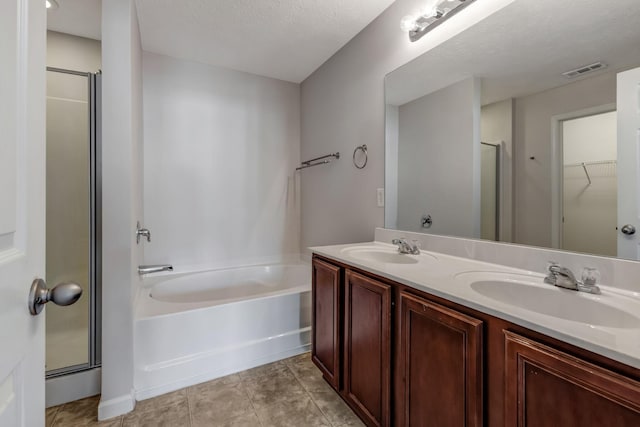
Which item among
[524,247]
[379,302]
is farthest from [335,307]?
[524,247]

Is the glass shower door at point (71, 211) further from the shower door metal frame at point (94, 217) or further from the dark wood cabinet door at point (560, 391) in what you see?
the dark wood cabinet door at point (560, 391)

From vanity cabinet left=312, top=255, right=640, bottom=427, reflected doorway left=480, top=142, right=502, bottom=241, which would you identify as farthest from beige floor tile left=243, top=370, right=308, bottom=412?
reflected doorway left=480, top=142, right=502, bottom=241

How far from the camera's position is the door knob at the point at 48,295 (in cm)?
53

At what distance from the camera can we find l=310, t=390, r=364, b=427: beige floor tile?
59.2 inches

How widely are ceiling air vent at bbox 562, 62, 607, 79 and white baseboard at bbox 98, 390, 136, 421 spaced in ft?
8.41

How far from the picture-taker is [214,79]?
9.04ft

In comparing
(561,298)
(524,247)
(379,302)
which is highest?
(524,247)

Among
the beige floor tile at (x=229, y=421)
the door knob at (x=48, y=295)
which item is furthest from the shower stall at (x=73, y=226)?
the door knob at (x=48, y=295)

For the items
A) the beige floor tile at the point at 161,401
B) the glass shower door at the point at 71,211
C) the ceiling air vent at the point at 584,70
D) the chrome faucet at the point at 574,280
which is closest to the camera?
the chrome faucet at the point at 574,280

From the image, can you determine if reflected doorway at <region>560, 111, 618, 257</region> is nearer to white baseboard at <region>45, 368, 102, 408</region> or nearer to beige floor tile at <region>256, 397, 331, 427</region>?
beige floor tile at <region>256, 397, 331, 427</region>

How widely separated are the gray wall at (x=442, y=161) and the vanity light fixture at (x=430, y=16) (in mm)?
360

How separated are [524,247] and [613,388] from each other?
0.74 metres

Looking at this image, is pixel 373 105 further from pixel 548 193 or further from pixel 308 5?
pixel 548 193

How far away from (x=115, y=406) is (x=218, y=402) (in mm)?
524
